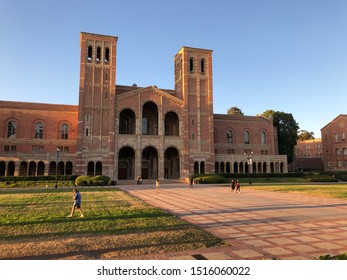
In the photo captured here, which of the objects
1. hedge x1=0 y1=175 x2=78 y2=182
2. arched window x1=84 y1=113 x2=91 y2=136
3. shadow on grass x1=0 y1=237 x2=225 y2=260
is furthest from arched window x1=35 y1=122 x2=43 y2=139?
shadow on grass x1=0 y1=237 x2=225 y2=260

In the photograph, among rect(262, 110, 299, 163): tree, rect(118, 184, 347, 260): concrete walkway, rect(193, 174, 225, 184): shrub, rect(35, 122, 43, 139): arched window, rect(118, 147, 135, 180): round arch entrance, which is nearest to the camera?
rect(118, 184, 347, 260): concrete walkway

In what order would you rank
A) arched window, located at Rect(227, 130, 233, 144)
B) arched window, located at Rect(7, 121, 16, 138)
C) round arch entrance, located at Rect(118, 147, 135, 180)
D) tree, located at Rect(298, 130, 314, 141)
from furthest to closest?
1. tree, located at Rect(298, 130, 314, 141)
2. arched window, located at Rect(227, 130, 233, 144)
3. round arch entrance, located at Rect(118, 147, 135, 180)
4. arched window, located at Rect(7, 121, 16, 138)

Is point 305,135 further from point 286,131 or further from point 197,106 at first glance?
point 197,106

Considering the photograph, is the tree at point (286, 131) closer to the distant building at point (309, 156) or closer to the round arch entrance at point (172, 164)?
the distant building at point (309, 156)

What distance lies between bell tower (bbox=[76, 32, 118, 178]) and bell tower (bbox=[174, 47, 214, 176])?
13.1 metres

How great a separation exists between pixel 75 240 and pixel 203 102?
4411cm

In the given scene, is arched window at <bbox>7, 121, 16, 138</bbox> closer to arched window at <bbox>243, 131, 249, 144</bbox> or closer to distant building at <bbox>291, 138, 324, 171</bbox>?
arched window at <bbox>243, 131, 249, 144</bbox>

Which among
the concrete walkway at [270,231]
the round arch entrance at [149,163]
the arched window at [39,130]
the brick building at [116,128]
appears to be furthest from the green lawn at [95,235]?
the arched window at [39,130]

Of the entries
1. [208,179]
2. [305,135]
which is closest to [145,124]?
[208,179]

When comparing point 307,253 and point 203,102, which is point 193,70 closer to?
point 203,102

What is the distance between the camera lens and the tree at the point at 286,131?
66.7 meters

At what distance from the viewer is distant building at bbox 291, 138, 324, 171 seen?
81.9 meters

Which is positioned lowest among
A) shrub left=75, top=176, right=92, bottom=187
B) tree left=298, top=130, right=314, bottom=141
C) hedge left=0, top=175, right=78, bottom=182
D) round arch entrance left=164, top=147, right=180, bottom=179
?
shrub left=75, top=176, right=92, bottom=187

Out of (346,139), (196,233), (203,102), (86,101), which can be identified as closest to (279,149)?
(346,139)
